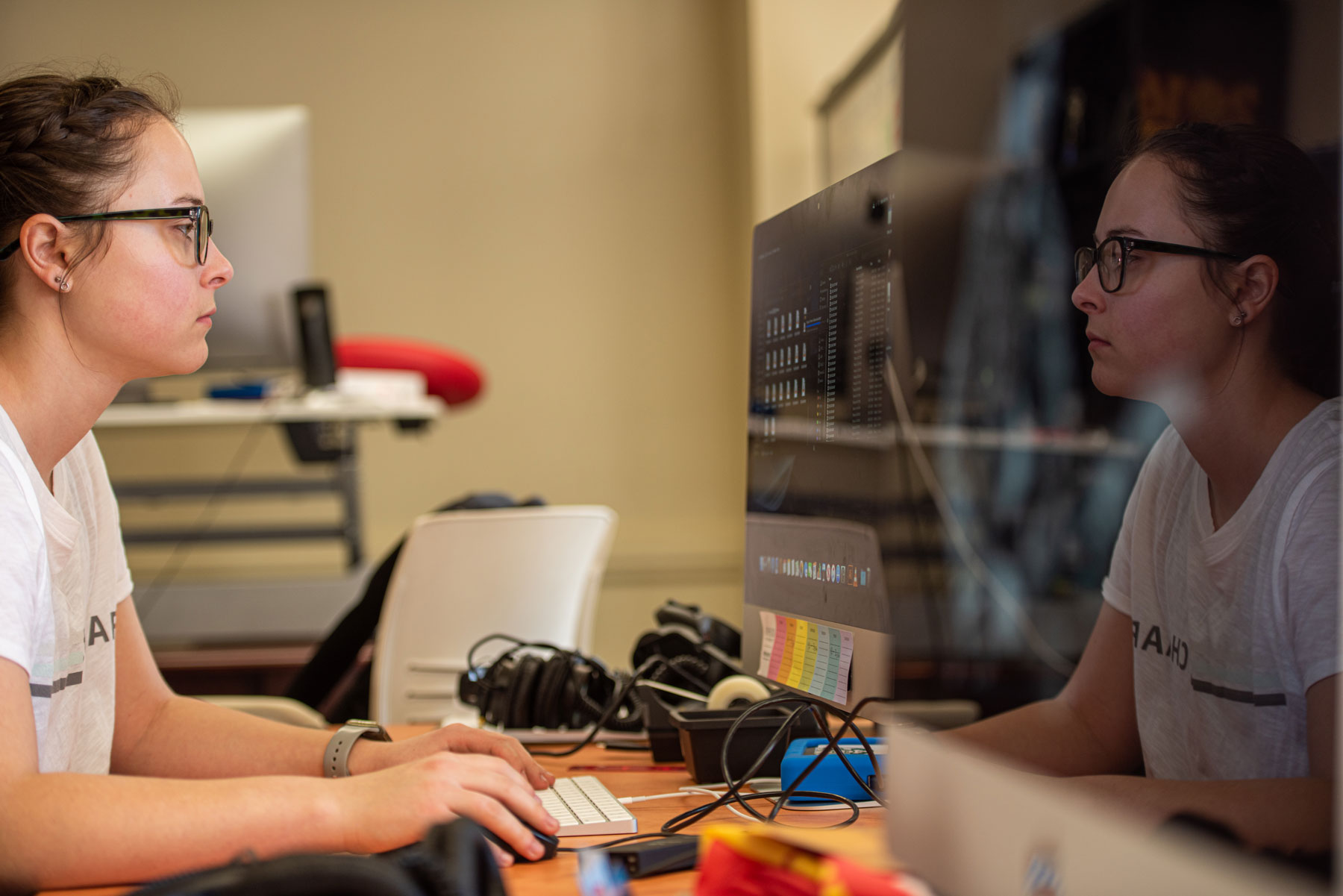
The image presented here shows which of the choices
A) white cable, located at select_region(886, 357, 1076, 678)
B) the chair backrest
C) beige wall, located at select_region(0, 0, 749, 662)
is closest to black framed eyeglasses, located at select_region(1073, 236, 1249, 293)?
the chair backrest

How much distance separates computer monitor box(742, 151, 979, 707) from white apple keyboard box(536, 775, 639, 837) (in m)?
0.19

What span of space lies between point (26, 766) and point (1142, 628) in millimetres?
736

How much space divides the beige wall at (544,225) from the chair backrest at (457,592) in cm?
234

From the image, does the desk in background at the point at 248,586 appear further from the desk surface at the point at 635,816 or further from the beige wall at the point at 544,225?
the beige wall at the point at 544,225

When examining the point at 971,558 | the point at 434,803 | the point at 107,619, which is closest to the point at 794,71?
the point at 971,558

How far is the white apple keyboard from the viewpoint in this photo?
75cm

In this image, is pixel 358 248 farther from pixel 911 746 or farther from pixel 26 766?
pixel 911 746

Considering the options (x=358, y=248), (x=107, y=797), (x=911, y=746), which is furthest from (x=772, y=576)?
(x=358, y=248)

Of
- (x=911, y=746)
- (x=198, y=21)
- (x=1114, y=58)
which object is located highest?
(x=198, y=21)

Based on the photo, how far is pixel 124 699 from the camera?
1.02m

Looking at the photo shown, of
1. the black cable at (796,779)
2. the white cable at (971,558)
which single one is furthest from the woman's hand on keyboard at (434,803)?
the white cable at (971,558)

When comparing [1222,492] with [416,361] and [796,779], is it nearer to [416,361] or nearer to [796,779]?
[796,779]

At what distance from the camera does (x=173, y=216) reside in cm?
91

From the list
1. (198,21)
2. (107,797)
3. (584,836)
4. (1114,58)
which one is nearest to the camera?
(107,797)
